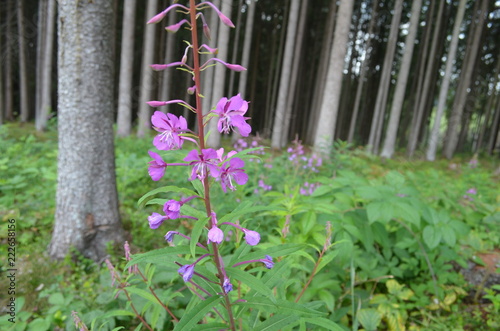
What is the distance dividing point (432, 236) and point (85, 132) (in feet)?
10.4

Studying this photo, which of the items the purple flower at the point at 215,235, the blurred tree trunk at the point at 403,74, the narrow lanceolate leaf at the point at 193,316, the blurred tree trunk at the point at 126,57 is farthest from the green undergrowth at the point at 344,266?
the blurred tree trunk at the point at 403,74

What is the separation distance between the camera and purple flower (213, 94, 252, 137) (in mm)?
1024

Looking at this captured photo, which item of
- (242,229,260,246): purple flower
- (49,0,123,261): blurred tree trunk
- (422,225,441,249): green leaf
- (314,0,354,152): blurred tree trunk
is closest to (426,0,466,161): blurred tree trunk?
(314,0,354,152): blurred tree trunk

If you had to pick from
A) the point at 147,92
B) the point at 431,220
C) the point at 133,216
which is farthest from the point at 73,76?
the point at 147,92

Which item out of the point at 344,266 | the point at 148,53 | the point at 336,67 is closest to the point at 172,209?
the point at 344,266

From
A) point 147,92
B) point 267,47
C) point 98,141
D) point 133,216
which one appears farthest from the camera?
point 267,47

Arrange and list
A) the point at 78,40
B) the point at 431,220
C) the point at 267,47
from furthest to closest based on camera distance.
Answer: the point at 267,47
the point at 78,40
the point at 431,220

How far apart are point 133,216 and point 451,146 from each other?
16.5 metres

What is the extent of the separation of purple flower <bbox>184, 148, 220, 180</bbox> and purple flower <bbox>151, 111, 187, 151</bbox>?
0.30 feet

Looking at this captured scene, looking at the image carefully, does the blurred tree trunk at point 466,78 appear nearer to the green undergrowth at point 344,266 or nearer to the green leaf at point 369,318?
the green undergrowth at point 344,266

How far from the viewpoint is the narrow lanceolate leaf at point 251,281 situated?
104cm

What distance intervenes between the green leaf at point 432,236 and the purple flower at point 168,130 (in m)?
2.15

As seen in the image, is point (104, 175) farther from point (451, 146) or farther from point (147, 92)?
point (451, 146)

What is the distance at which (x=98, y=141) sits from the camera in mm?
2957
